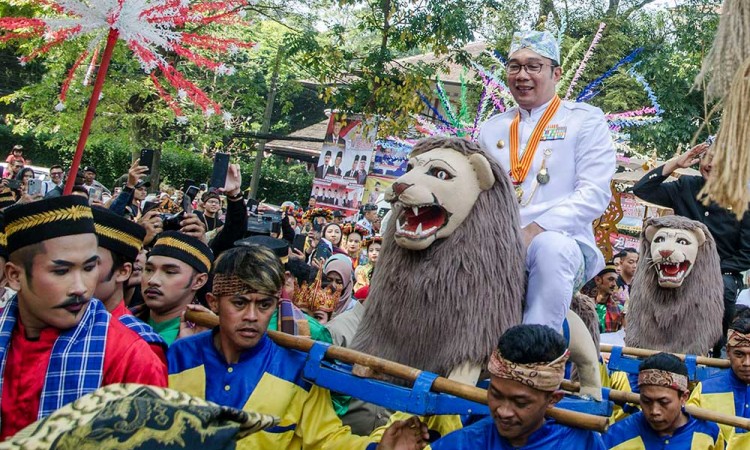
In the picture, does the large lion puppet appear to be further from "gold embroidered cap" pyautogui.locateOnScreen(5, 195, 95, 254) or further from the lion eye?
"gold embroidered cap" pyautogui.locateOnScreen(5, 195, 95, 254)

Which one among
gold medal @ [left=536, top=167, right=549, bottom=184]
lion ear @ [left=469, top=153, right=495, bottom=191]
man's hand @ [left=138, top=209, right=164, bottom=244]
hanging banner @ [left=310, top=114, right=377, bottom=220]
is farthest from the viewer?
hanging banner @ [left=310, top=114, right=377, bottom=220]

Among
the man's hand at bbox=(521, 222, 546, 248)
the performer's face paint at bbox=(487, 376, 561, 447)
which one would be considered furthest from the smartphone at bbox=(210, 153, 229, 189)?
the performer's face paint at bbox=(487, 376, 561, 447)

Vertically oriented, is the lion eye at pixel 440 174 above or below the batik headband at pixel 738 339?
above

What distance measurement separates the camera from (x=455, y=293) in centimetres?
361

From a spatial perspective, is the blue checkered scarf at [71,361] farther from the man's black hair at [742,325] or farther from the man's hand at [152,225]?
the man's black hair at [742,325]

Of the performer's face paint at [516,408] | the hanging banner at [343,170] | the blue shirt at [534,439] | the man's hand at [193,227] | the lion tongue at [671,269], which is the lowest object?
the blue shirt at [534,439]

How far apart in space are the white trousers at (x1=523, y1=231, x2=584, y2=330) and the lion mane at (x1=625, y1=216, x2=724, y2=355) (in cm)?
232

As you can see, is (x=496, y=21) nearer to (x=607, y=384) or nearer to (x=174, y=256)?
(x=607, y=384)

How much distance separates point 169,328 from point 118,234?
2.41 feet

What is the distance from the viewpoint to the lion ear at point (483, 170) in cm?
374

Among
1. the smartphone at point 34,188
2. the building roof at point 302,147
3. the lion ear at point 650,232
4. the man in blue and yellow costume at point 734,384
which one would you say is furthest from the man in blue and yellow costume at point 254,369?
the building roof at point 302,147

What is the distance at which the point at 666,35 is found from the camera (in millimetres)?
19266

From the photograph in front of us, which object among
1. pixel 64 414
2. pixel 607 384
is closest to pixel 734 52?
pixel 64 414

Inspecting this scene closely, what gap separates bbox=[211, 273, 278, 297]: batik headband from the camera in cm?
338
